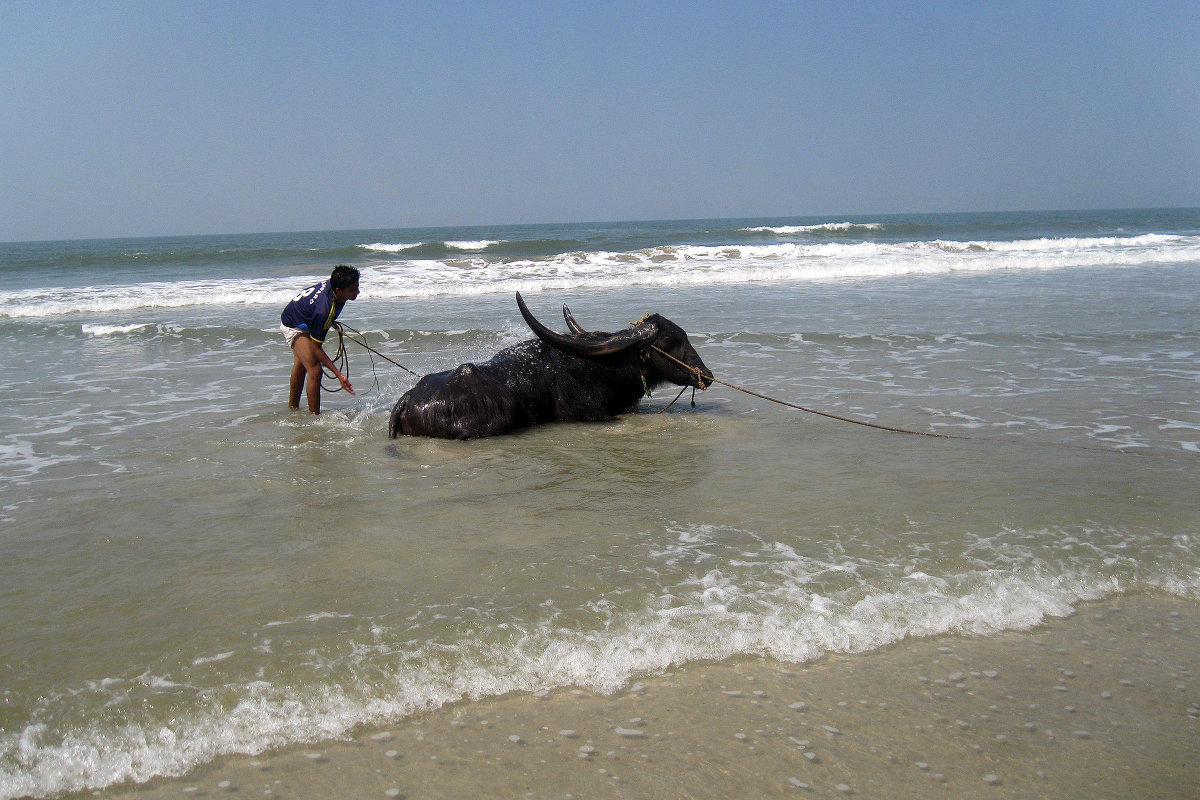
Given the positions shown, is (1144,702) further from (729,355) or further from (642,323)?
(729,355)

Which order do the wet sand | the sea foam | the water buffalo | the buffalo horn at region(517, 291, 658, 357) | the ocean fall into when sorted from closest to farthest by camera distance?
the wet sand
the ocean
the water buffalo
the buffalo horn at region(517, 291, 658, 357)
the sea foam

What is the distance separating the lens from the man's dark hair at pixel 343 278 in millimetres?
7607

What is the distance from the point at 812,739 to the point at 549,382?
480cm

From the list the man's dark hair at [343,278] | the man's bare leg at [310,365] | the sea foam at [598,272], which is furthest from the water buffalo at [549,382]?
the sea foam at [598,272]

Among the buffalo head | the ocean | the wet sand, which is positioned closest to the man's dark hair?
the ocean

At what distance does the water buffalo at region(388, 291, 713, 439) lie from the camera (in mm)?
6730

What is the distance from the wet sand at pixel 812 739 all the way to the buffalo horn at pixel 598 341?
419cm

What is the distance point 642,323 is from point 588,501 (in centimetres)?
266

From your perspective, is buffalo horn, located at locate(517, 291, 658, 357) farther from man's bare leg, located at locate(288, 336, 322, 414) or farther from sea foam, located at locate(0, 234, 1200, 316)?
sea foam, located at locate(0, 234, 1200, 316)

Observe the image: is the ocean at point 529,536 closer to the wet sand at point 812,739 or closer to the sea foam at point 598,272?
the wet sand at point 812,739

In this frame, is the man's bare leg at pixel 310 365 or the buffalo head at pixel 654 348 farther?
the man's bare leg at pixel 310 365

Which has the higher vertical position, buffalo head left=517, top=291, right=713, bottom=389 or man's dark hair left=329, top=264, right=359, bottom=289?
man's dark hair left=329, top=264, right=359, bottom=289

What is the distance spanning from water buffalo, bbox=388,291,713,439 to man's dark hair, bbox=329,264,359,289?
1.38 meters

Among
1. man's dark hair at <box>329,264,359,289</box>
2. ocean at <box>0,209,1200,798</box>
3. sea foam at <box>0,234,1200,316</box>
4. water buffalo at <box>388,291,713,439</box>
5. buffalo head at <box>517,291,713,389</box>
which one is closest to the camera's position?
ocean at <box>0,209,1200,798</box>
